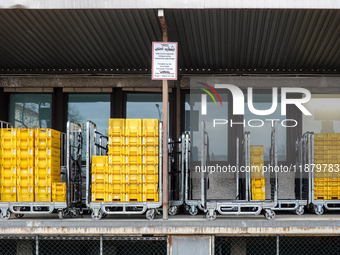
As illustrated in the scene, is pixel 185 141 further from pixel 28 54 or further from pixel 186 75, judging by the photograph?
pixel 28 54

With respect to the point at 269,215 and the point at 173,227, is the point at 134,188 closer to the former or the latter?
the point at 173,227

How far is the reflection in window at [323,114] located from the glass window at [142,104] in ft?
14.7

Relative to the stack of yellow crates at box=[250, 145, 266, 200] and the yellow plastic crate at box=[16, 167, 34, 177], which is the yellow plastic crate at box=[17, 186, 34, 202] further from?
the stack of yellow crates at box=[250, 145, 266, 200]

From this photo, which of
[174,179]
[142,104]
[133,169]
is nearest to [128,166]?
[133,169]

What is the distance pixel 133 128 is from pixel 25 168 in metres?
2.59

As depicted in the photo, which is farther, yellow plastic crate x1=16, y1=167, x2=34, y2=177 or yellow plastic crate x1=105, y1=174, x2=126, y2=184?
yellow plastic crate x1=16, y1=167, x2=34, y2=177

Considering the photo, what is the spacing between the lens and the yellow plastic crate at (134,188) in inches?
340

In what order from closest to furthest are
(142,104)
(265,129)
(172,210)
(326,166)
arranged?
→ (172,210) → (326,166) → (265,129) → (142,104)

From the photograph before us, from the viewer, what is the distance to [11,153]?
8828 millimetres

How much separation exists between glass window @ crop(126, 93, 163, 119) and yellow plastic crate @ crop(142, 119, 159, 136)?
3423 mm

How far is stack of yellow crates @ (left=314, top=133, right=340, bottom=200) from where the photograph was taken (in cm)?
977

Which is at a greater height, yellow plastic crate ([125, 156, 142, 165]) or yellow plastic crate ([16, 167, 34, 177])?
yellow plastic crate ([125, 156, 142, 165])

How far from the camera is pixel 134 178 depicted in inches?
340

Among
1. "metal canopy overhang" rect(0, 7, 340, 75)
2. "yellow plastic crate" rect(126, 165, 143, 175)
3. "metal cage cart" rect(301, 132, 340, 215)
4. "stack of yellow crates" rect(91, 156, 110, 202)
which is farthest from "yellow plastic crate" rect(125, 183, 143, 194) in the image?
"metal cage cart" rect(301, 132, 340, 215)
